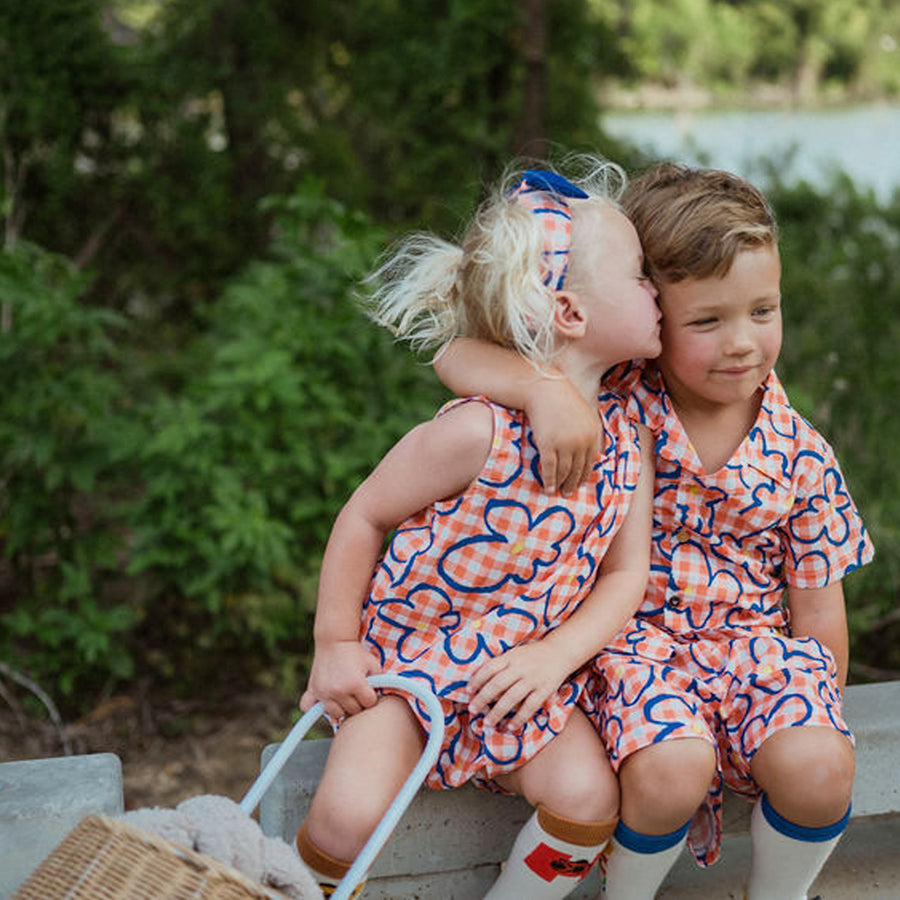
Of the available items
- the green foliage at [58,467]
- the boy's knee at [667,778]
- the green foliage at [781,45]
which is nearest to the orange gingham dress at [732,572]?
the boy's knee at [667,778]

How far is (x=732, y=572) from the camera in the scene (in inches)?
89.5

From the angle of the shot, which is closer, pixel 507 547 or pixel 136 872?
pixel 136 872

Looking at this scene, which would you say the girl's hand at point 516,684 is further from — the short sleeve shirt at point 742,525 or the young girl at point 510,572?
the short sleeve shirt at point 742,525

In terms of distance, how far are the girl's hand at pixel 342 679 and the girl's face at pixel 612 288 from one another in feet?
2.16

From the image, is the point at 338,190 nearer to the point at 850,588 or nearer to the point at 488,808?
the point at 850,588

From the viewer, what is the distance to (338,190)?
5.48 m

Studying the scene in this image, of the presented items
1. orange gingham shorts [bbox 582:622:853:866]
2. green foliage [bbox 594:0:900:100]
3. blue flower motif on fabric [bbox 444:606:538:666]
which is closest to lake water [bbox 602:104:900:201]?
green foliage [bbox 594:0:900:100]

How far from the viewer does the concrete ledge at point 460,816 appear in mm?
2238

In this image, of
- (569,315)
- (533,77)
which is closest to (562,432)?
(569,315)

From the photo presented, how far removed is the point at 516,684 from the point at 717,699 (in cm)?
39

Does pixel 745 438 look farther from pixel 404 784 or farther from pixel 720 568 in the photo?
pixel 404 784

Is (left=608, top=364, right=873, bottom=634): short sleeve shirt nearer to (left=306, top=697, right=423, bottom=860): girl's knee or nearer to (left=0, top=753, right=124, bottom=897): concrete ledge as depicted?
(left=306, top=697, right=423, bottom=860): girl's knee

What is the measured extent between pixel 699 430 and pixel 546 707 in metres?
0.57

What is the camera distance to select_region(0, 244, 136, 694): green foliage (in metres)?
3.30
